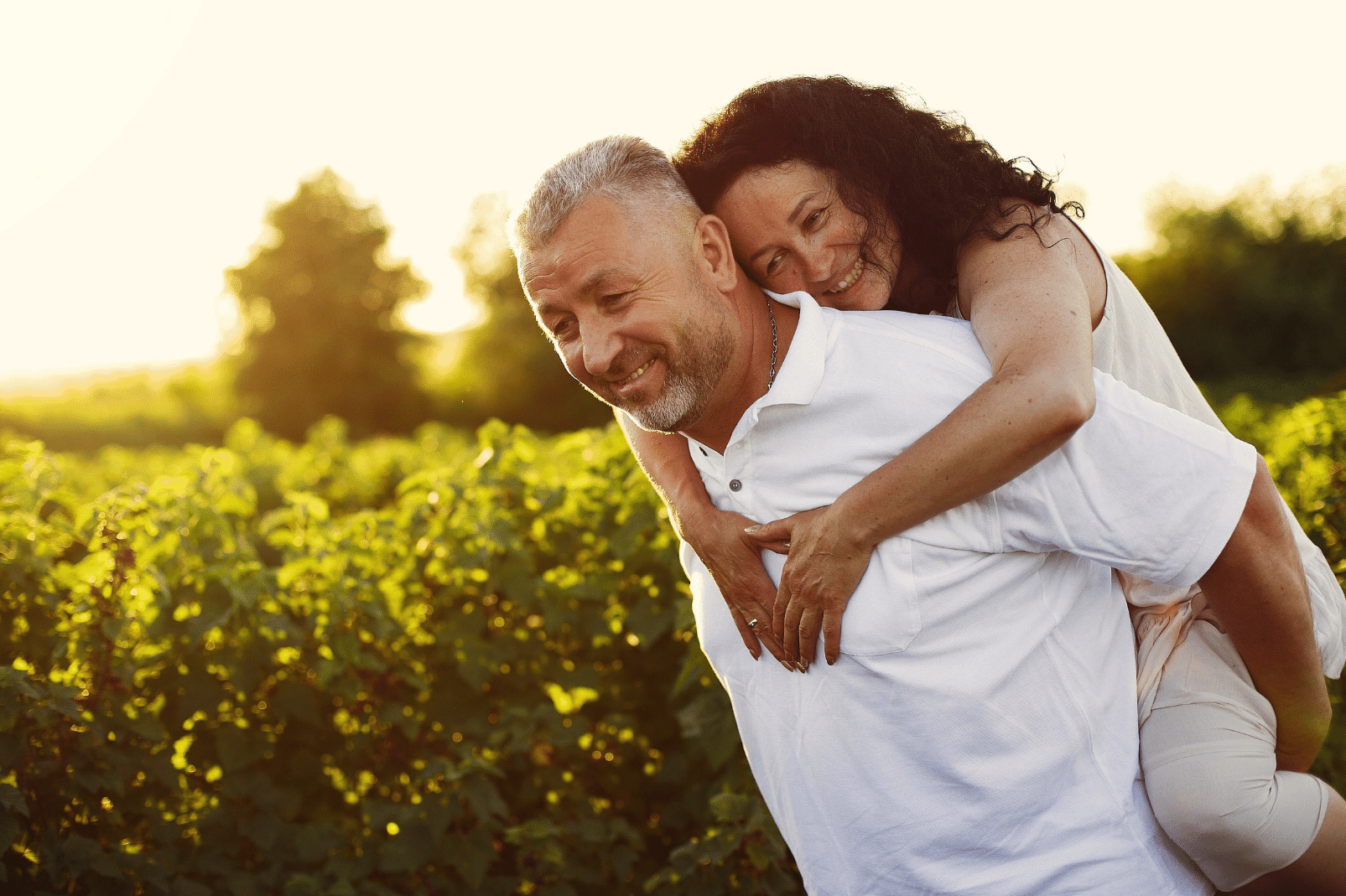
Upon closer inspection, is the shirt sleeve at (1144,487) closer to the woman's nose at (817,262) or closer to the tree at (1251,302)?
the woman's nose at (817,262)

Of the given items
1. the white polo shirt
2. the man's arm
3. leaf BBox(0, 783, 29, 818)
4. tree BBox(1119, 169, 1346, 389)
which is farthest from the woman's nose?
tree BBox(1119, 169, 1346, 389)

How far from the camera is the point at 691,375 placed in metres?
1.99

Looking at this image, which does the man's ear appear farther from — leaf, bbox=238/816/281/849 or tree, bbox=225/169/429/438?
tree, bbox=225/169/429/438

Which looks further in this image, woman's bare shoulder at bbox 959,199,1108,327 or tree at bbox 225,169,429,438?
tree at bbox 225,169,429,438

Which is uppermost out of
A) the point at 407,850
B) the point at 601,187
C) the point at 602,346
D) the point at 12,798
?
the point at 601,187

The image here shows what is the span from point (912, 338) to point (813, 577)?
51 cm

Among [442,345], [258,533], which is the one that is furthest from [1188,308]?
[258,533]

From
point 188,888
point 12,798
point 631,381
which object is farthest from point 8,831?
point 631,381

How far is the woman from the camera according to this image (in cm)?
173

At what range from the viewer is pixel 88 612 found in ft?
9.74

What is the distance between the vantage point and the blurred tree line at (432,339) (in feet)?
118

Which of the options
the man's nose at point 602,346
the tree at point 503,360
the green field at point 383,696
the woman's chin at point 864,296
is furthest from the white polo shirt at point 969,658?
the tree at point 503,360

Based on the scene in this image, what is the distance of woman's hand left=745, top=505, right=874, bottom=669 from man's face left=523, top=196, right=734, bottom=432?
334 millimetres

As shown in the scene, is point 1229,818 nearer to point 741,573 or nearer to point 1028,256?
point 741,573
